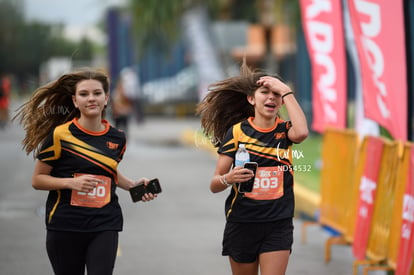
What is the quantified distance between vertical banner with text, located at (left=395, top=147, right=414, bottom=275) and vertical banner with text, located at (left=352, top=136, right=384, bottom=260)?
2.68 feet

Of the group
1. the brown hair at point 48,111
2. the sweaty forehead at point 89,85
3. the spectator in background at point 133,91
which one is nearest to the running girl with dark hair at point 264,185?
the sweaty forehead at point 89,85

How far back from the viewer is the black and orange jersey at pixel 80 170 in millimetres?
5137

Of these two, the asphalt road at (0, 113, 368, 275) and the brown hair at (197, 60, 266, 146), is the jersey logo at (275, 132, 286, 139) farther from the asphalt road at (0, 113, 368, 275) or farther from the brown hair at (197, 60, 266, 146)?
the asphalt road at (0, 113, 368, 275)

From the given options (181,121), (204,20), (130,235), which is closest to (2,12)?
(181,121)

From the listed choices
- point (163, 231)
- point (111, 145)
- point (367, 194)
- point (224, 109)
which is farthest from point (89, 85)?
point (163, 231)

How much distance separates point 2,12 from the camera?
333ft

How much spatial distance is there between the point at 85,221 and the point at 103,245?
17cm

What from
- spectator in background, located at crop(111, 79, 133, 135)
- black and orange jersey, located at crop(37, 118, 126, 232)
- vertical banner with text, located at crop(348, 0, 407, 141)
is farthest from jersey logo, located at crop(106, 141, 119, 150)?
spectator in background, located at crop(111, 79, 133, 135)

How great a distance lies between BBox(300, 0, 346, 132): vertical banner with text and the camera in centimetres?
1003

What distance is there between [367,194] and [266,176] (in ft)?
9.56

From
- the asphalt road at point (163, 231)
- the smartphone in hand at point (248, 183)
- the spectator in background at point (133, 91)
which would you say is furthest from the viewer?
the spectator in background at point (133, 91)

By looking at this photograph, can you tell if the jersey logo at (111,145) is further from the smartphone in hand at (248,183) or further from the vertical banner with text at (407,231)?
the vertical banner with text at (407,231)

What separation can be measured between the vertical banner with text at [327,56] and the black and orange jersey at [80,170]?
5293 mm

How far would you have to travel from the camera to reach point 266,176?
5.20m
